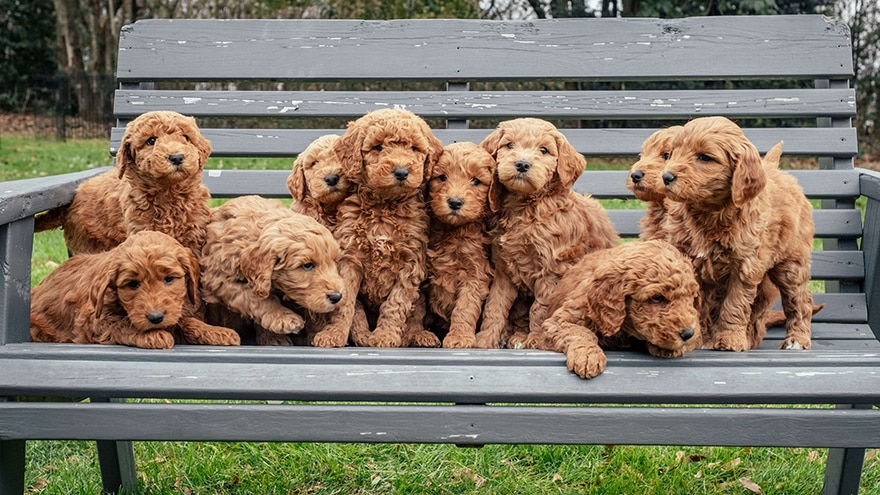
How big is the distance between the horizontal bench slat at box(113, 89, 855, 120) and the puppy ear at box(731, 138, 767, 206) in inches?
55.1

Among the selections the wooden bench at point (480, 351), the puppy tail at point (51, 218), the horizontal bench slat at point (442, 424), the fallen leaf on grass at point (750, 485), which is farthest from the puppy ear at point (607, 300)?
the puppy tail at point (51, 218)

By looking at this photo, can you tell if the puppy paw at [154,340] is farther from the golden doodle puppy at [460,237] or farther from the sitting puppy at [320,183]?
the golden doodle puppy at [460,237]

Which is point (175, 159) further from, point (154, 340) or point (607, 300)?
point (607, 300)

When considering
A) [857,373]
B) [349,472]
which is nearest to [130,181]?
[349,472]

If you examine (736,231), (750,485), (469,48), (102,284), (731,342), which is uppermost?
(469,48)

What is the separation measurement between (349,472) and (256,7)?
38.9ft

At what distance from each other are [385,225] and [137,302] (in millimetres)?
883

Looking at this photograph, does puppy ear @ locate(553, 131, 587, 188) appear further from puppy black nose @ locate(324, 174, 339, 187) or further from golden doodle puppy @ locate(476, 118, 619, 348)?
puppy black nose @ locate(324, 174, 339, 187)

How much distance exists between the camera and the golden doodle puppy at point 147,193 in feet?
9.66

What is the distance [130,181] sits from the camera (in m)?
3.10

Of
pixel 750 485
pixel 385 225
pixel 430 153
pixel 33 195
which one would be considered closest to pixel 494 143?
pixel 430 153

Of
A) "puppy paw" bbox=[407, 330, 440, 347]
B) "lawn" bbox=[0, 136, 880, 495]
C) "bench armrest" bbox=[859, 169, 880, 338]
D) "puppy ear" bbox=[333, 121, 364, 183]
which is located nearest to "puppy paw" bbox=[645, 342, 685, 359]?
"puppy paw" bbox=[407, 330, 440, 347]

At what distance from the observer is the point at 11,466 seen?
2707 millimetres

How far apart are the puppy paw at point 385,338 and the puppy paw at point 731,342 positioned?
1088mm
